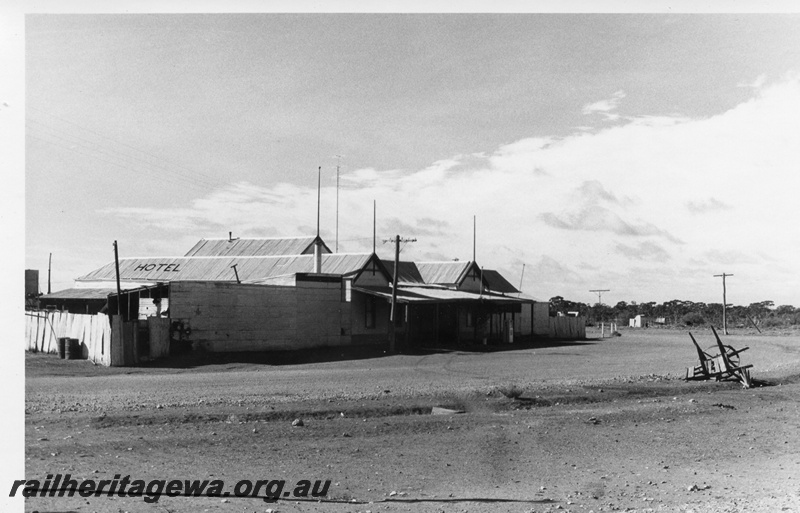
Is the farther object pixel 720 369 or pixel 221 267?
pixel 221 267

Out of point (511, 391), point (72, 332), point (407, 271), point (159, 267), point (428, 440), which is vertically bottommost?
point (428, 440)

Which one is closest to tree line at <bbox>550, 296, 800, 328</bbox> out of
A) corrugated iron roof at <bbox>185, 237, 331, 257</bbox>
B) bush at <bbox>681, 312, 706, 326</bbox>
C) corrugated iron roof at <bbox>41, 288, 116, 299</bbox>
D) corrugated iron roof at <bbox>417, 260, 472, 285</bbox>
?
bush at <bbox>681, 312, 706, 326</bbox>

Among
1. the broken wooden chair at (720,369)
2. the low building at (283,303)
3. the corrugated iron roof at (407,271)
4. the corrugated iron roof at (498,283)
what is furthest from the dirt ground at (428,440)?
the corrugated iron roof at (498,283)

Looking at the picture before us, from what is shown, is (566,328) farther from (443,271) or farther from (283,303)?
(283,303)

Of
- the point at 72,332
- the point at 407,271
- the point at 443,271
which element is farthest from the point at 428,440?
the point at 443,271

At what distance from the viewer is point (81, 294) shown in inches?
1248

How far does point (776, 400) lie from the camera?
1753 cm

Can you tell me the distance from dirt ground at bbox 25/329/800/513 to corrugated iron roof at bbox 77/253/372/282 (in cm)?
1751

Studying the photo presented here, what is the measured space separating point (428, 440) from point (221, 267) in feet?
97.0

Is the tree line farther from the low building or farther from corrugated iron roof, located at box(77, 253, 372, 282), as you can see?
corrugated iron roof, located at box(77, 253, 372, 282)

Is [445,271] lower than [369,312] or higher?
higher

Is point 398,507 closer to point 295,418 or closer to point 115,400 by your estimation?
point 295,418

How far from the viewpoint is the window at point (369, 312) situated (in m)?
34.6

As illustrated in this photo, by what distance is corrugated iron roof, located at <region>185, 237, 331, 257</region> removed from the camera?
4559cm
